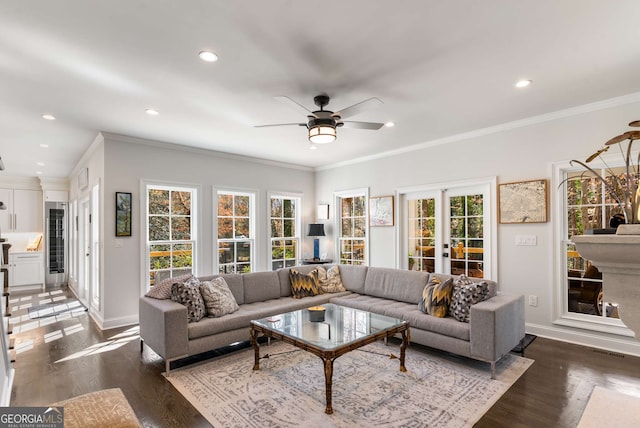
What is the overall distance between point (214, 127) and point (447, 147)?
341 centimetres

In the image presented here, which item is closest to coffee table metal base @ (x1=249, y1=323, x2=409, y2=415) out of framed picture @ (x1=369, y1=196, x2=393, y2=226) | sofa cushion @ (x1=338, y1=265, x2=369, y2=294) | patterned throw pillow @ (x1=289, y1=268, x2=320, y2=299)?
patterned throw pillow @ (x1=289, y1=268, x2=320, y2=299)

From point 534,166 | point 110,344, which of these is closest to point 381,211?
point 534,166

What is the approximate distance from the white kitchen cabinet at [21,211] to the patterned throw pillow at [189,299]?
711 cm

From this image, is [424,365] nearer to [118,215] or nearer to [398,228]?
[398,228]

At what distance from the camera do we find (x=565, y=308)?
13.1 ft

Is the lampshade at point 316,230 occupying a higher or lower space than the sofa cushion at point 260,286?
higher

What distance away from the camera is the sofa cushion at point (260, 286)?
4.27 meters

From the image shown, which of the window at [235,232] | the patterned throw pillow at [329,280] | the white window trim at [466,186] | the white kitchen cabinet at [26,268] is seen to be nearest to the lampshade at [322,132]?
the patterned throw pillow at [329,280]

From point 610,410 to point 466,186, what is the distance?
3074mm

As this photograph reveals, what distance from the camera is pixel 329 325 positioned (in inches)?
124

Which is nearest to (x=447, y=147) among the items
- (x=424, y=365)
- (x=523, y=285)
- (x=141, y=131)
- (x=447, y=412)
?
(x=523, y=285)

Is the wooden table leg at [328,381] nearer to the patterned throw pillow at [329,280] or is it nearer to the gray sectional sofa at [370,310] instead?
the gray sectional sofa at [370,310]

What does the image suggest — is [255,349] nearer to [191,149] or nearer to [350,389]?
[350,389]

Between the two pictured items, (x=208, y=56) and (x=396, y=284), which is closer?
(x=208, y=56)
